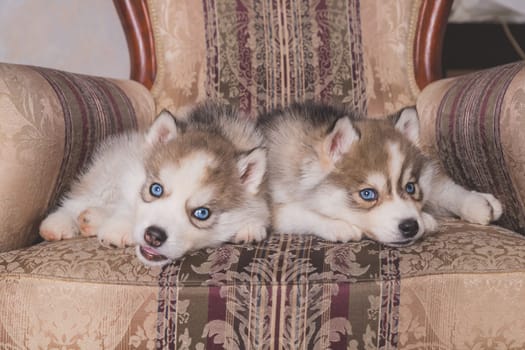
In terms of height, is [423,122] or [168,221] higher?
[423,122]

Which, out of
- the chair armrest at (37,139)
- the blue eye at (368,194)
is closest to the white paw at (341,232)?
the blue eye at (368,194)

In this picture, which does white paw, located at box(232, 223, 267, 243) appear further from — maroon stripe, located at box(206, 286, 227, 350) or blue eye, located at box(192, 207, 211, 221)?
maroon stripe, located at box(206, 286, 227, 350)

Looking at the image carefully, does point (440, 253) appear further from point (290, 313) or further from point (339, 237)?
point (290, 313)

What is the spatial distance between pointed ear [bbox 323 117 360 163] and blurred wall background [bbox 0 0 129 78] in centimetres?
189

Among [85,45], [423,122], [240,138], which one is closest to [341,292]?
[240,138]

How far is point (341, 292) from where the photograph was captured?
4.33ft

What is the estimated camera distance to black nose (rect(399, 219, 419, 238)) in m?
1.59

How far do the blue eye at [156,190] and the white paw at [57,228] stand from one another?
0.88ft

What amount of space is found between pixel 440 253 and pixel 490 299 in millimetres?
157

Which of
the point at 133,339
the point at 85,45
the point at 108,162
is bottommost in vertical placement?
the point at 133,339

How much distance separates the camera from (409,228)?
1.60m

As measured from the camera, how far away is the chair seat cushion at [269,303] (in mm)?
1320

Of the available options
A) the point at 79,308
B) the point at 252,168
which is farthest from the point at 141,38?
the point at 79,308

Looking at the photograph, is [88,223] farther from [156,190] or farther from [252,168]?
[252,168]
